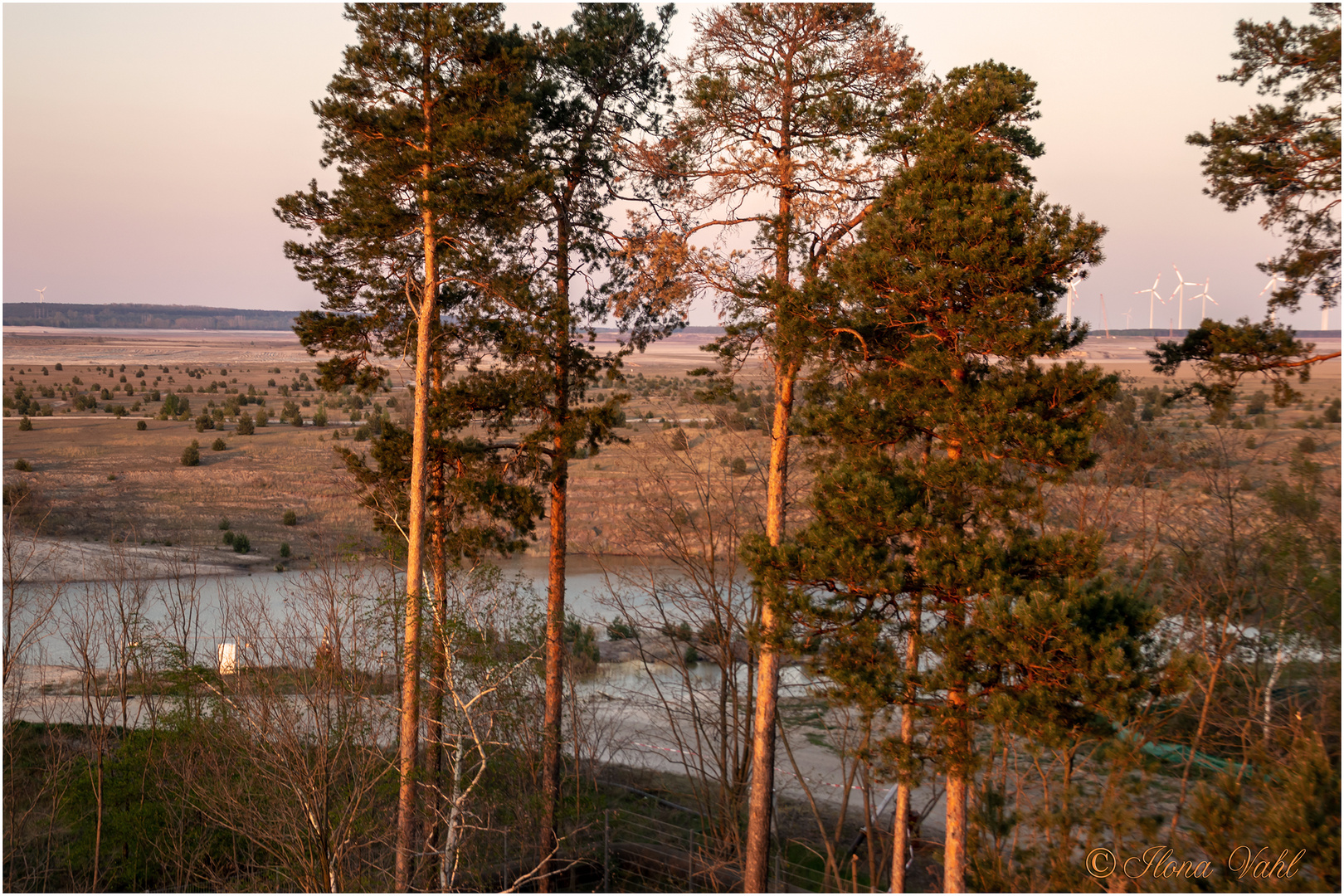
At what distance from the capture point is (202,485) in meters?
50.2

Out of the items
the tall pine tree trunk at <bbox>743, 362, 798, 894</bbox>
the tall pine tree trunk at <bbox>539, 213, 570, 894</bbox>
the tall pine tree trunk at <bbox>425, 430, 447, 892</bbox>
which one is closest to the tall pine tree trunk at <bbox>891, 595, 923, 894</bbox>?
the tall pine tree trunk at <bbox>743, 362, 798, 894</bbox>

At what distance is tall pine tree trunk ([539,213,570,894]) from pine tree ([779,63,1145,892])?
18.5 ft

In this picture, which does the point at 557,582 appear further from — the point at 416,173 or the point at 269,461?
the point at 269,461

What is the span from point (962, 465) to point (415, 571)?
8231mm

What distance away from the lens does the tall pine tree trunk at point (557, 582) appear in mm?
15023

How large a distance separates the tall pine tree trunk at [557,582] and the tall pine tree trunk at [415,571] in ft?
7.48

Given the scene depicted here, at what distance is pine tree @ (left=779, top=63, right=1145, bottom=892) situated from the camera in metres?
9.05

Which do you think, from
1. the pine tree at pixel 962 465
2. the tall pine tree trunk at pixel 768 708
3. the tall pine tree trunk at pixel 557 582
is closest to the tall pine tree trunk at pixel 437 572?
the tall pine tree trunk at pixel 557 582

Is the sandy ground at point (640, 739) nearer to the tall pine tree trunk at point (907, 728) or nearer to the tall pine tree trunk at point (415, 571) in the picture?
the tall pine tree trunk at point (415, 571)

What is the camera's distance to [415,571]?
1312cm

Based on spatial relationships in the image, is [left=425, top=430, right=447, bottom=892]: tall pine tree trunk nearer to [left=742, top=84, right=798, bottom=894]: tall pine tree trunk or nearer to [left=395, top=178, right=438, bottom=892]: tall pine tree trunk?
[left=395, top=178, right=438, bottom=892]: tall pine tree trunk

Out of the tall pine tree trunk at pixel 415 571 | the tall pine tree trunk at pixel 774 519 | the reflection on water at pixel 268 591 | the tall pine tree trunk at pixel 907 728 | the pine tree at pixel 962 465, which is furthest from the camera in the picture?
the reflection on water at pixel 268 591

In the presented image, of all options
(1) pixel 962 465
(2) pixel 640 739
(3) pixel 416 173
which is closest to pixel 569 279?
(3) pixel 416 173

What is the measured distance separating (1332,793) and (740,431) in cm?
1519
